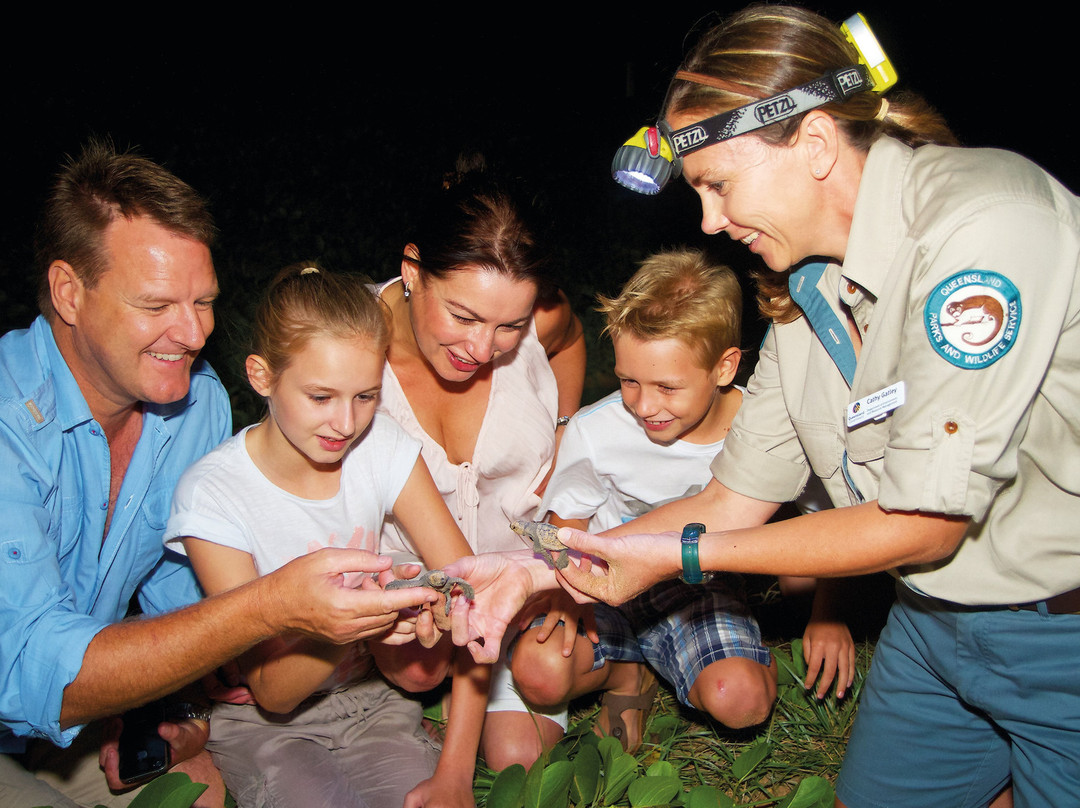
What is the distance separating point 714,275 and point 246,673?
186 cm

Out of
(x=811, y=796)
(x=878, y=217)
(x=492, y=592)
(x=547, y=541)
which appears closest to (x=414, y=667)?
(x=492, y=592)

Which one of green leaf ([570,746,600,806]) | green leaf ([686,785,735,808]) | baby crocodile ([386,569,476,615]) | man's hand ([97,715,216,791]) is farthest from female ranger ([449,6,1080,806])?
man's hand ([97,715,216,791])

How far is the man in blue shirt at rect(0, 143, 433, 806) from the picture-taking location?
194 centimetres

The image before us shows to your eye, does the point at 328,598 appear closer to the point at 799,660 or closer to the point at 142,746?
the point at 142,746

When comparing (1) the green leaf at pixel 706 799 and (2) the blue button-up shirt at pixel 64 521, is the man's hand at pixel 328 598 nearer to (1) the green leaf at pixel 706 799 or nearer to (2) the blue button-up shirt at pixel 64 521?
(2) the blue button-up shirt at pixel 64 521

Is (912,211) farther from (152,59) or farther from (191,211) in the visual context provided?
(152,59)

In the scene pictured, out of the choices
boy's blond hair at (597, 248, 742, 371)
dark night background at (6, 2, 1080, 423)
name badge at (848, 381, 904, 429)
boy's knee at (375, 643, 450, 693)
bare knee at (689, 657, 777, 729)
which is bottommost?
bare knee at (689, 657, 777, 729)

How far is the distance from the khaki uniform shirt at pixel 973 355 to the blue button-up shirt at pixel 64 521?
184 cm

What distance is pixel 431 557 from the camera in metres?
2.49

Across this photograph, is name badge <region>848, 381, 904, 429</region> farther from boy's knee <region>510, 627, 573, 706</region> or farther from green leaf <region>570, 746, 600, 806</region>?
green leaf <region>570, 746, 600, 806</region>

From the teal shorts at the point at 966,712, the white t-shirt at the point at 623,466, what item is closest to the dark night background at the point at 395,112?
the white t-shirt at the point at 623,466


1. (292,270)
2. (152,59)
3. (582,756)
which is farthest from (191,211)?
(152,59)

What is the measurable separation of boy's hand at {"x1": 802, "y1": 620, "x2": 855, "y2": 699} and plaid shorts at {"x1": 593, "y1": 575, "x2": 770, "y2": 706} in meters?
0.16

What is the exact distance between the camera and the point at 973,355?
4.85 feet
